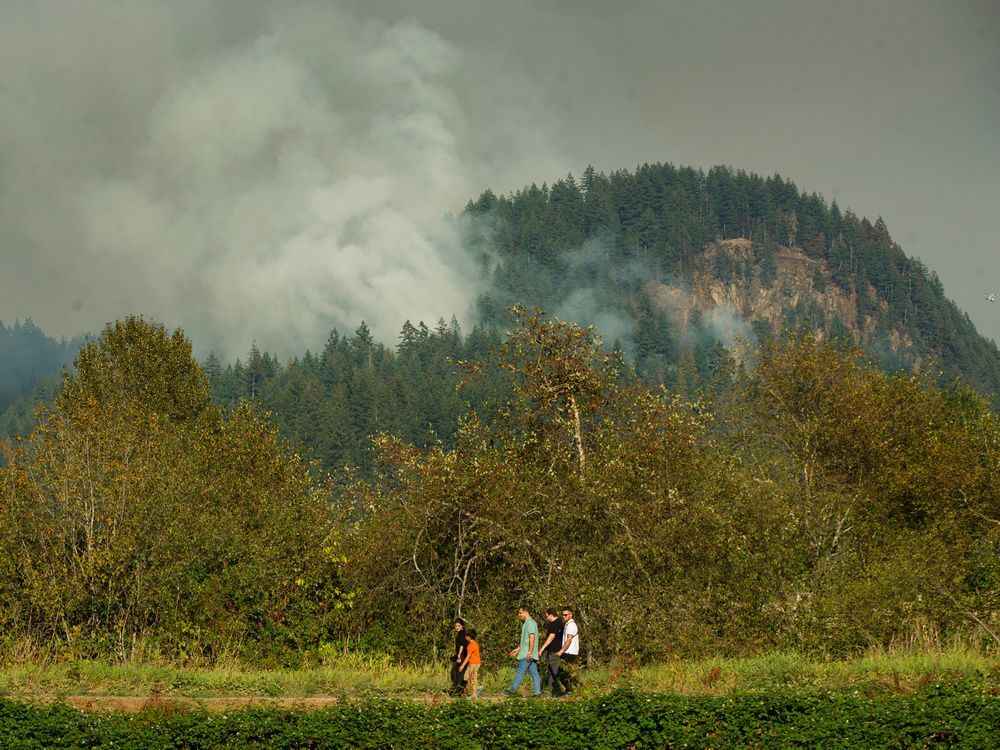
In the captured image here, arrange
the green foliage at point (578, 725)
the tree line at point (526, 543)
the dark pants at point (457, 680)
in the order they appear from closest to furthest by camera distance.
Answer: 1. the green foliage at point (578, 725)
2. the dark pants at point (457, 680)
3. the tree line at point (526, 543)

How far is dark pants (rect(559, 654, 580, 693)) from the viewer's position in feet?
69.3

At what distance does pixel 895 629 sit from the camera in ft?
81.7

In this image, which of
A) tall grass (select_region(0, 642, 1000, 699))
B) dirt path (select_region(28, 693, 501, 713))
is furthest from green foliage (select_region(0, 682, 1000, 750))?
tall grass (select_region(0, 642, 1000, 699))

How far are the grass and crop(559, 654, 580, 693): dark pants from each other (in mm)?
299

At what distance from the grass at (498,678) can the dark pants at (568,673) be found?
0.98 ft

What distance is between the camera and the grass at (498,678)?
19.4 metres

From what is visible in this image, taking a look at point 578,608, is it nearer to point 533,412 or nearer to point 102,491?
point 533,412

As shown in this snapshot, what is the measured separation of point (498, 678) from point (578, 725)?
23.4 feet

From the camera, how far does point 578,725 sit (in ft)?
53.2

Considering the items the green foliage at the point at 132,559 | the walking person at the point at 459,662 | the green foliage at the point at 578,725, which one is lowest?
the green foliage at the point at 578,725

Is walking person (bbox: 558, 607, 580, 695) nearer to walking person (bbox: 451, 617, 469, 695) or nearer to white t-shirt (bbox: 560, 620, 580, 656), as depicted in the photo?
white t-shirt (bbox: 560, 620, 580, 656)

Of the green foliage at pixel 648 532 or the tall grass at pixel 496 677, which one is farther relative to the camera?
the green foliage at pixel 648 532

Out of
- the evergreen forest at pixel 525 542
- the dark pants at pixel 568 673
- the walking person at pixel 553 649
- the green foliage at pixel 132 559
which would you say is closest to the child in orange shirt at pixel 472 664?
the walking person at pixel 553 649

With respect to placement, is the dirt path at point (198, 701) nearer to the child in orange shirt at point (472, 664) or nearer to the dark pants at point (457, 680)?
the dark pants at point (457, 680)
